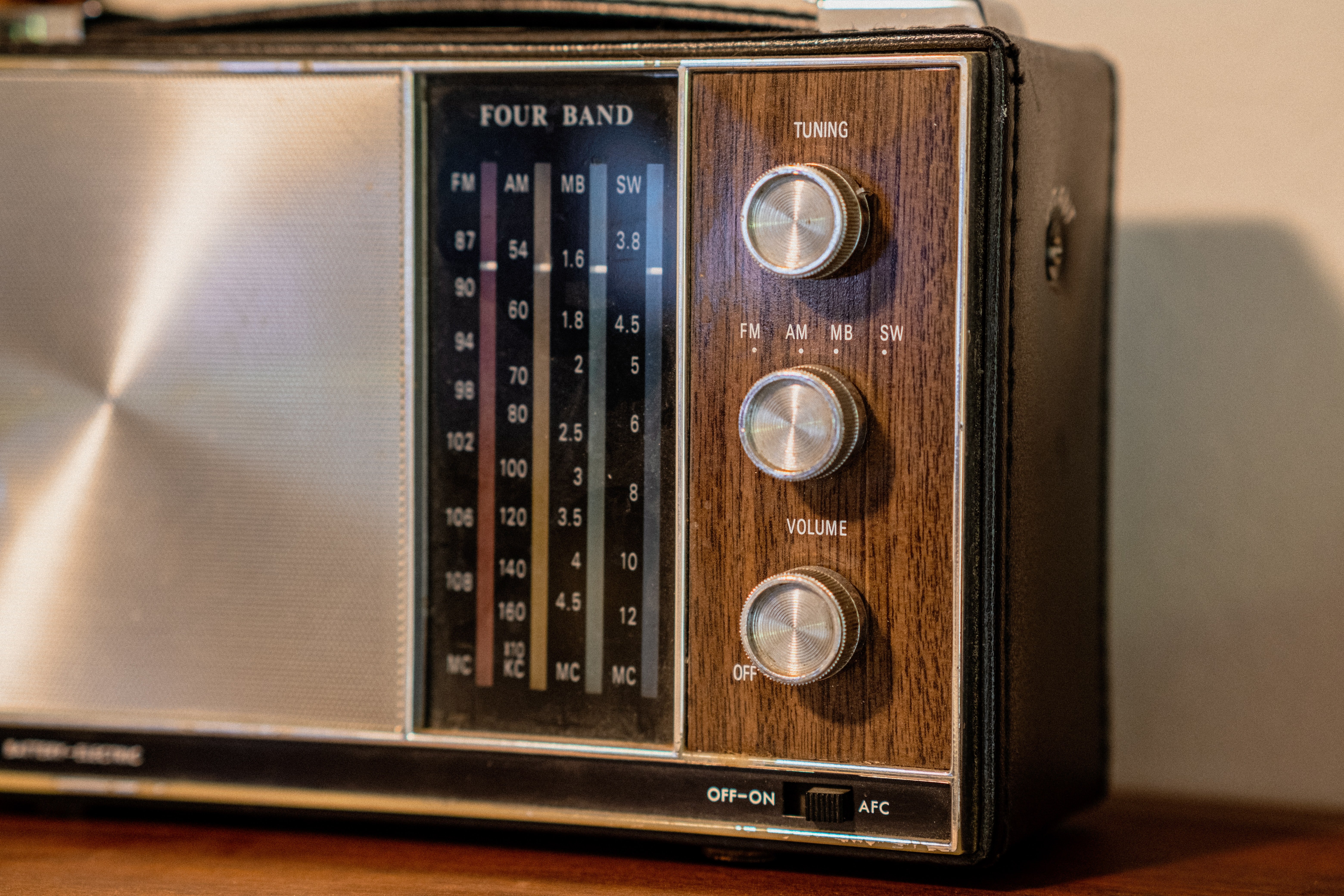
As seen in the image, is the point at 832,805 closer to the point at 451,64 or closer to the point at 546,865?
the point at 546,865

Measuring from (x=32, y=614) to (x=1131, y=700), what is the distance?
2.45 ft

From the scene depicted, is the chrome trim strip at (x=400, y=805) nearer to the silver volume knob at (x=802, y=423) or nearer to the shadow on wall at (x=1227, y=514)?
the silver volume knob at (x=802, y=423)

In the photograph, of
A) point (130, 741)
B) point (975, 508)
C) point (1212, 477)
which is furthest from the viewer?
point (1212, 477)

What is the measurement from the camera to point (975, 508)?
72 cm

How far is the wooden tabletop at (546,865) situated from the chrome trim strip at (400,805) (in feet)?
0.08

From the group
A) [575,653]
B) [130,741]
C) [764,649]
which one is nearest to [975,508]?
[764,649]

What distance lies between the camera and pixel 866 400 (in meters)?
0.73

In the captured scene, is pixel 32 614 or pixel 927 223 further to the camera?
pixel 32 614

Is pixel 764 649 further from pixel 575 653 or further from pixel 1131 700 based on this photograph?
pixel 1131 700

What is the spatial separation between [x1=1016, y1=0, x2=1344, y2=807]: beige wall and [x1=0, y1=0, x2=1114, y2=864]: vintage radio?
15 cm

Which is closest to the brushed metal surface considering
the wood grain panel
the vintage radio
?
the vintage radio

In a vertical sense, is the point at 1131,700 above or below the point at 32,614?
below

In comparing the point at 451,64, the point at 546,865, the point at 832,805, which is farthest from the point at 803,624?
the point at 451,64

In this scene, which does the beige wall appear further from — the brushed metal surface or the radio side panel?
the brushed metal surface
